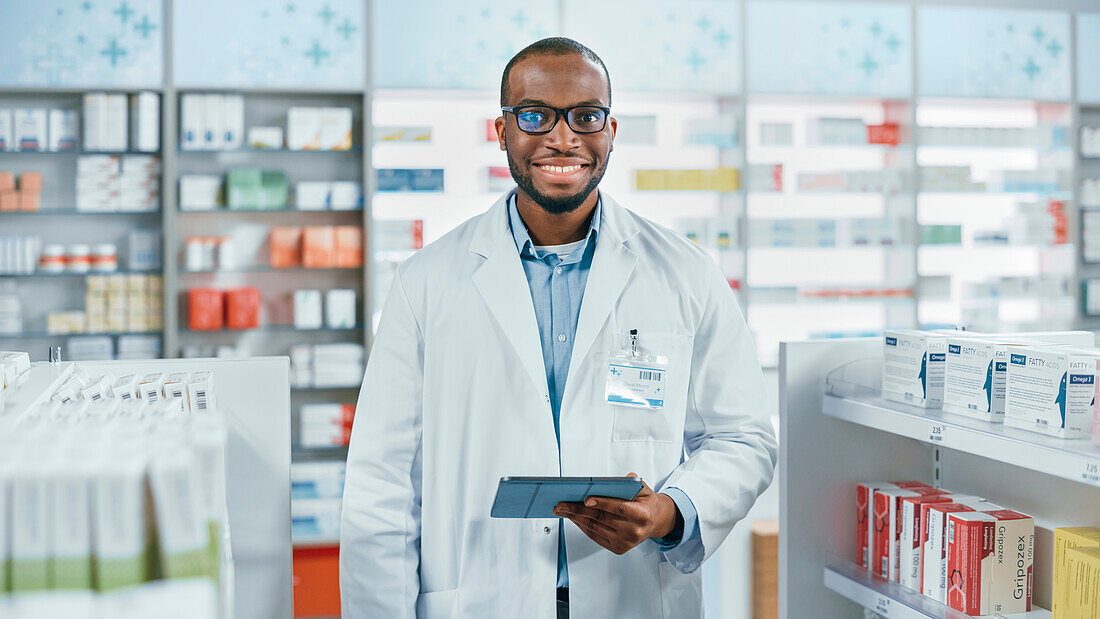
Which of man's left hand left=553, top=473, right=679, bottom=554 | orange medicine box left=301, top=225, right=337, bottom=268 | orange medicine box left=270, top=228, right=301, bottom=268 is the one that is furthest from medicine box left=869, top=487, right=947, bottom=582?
orange medicine box left=270, top=228, right=301, bottom=268

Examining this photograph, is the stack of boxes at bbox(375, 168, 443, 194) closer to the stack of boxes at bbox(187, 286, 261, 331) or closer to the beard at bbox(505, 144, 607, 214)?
the stack of boxes at bbox(187, 286, 261, 331)

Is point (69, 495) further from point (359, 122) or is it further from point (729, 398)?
point (359, 122)

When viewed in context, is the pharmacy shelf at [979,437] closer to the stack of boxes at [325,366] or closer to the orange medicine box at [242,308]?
the stack of boxes at [325,366]

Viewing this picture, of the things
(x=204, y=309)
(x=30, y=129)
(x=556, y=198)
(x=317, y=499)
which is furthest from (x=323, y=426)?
(x=556, y=198)

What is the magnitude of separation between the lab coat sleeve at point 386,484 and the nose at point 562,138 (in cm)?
44

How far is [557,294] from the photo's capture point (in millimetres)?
1898

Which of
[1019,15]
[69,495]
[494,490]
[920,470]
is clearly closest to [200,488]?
[69,495]

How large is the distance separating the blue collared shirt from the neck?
0.05ft

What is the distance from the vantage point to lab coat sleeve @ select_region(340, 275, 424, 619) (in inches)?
70.3

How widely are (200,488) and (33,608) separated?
165 mm

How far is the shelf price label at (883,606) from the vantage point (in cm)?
216

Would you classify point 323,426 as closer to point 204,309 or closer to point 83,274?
point 204,309

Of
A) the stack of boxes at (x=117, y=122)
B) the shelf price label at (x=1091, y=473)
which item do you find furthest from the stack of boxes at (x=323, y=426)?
the shelf price label at (x=1091, y=473)

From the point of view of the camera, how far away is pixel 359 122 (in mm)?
5031
